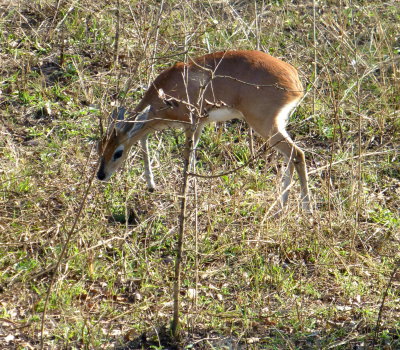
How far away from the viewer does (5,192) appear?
5.96 meters

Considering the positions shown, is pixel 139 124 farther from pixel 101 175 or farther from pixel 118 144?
pixel 101 175

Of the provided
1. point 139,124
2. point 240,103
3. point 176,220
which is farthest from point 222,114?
point 176,220

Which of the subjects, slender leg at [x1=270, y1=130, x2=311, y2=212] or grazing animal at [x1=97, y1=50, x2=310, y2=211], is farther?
grazing animal at [x1=97, y1=50, x2=310, y2=211]

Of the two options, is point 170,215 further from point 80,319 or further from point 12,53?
point 12,53

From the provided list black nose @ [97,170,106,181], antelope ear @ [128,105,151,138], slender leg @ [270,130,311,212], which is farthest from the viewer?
antelope ear @ [128,105,151,138]

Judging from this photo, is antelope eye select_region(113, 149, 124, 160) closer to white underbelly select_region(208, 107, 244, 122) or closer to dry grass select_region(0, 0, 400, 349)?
dry grass select_region(0, 0, 400, 349)

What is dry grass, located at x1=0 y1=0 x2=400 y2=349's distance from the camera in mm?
4715

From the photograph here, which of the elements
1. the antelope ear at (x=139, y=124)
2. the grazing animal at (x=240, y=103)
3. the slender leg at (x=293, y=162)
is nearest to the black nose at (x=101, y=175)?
the grazing animal at (x=240, y=103)

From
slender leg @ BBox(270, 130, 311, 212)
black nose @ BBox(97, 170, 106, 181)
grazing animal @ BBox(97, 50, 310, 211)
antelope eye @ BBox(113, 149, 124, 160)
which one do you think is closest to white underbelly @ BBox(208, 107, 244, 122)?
grazing animal @ BBox(97, 50, 310, 211)

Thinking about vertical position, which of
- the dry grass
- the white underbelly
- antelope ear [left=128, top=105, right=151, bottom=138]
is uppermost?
the white underbelly

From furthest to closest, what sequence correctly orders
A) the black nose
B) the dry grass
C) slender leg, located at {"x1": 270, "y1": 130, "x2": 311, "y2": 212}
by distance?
the black nose → slender leg, located at {"x1": 270, "y1": 130, "x2": 311, "y2": 212} → the dry grass

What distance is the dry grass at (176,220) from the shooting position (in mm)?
4715

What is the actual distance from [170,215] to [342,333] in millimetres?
1972

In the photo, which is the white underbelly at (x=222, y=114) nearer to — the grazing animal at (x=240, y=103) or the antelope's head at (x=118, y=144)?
the grazing animal at (x=240, y=103)
